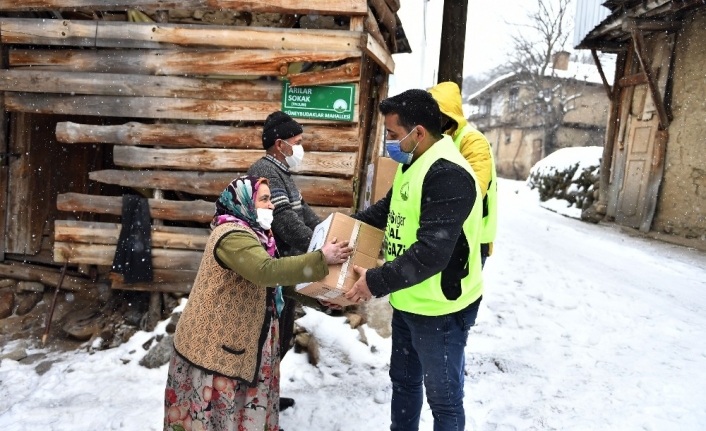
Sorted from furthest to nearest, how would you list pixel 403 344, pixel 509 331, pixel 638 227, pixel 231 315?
pixel 638 227 → pixel 509 331 → pixel 403 344 → pixel 231 315

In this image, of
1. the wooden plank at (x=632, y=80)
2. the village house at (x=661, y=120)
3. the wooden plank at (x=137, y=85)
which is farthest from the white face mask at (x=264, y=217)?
the wooden plank at (x=632, y=80)

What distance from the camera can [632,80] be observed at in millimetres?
11797

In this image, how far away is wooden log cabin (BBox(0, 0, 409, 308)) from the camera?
5258mm

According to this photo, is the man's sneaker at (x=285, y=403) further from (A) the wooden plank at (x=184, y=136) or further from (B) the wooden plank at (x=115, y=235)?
(A) the wooden plank at (x=184, y=136)

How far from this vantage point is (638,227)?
36.2ft

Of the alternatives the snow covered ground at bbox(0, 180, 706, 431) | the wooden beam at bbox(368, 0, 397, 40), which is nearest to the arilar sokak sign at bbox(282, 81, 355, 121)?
the wooden beam at bbox(368, 0, 397, 40)

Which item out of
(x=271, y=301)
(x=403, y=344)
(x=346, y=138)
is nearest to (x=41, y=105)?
(x=346, y=138)

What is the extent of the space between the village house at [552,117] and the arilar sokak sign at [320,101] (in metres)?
23.9

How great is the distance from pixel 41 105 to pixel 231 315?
487 cm

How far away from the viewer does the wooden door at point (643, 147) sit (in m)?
10.5

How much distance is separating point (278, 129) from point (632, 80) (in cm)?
1176

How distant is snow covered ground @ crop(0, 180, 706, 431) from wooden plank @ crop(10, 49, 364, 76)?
114 inches

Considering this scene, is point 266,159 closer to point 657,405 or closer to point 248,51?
point 248,51

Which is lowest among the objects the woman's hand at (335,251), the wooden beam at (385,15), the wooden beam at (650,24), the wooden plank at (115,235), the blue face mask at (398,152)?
the wooden plank at (115,235)
